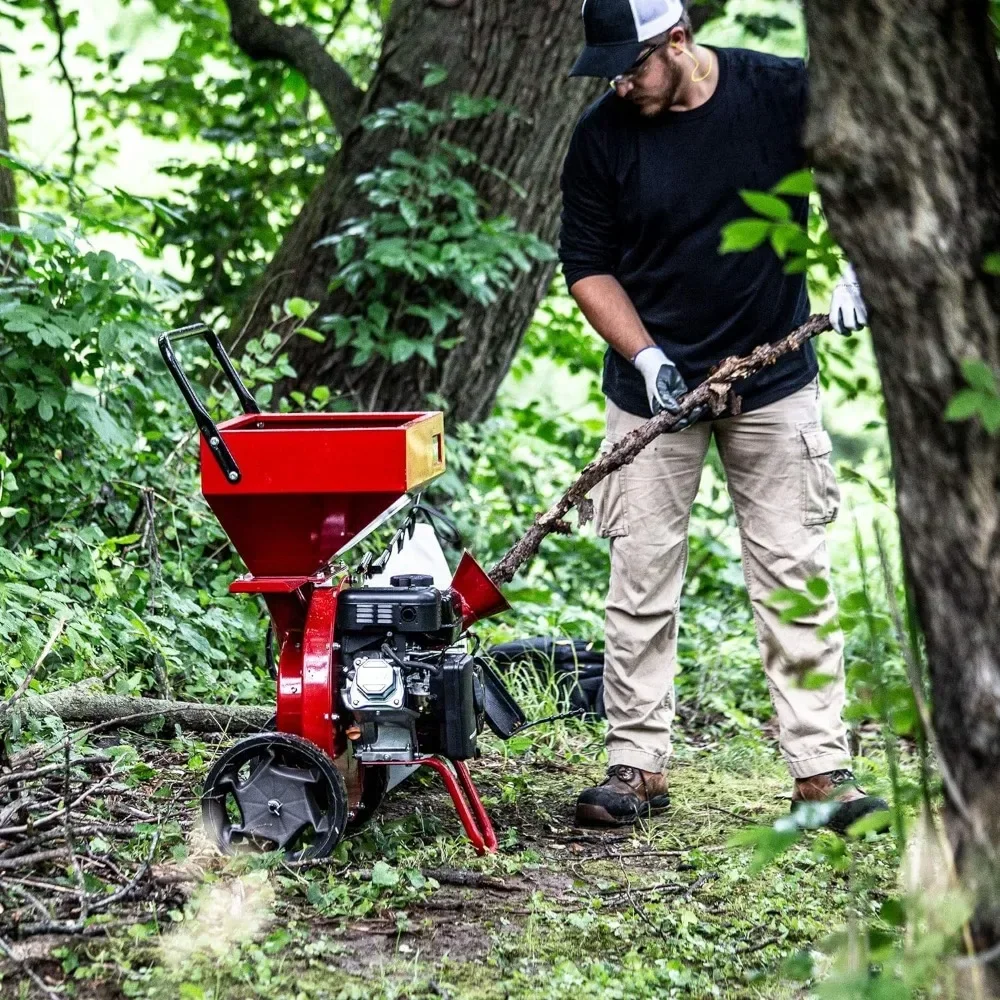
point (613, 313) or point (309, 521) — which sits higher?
point (613, 313)

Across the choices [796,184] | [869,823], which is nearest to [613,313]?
[796,184]

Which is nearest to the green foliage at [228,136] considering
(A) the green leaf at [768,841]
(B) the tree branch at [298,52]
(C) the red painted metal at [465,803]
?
(B) the tree branch at [298,52]

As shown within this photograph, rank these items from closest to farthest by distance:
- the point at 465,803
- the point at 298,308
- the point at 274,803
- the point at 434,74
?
the point at 274,803 → the point at 465,803 → the point at 298,308 → the point at 434,74

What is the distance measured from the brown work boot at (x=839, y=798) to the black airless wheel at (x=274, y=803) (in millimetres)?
1191

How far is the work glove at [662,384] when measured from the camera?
11.0ft

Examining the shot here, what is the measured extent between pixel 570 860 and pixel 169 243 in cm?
373

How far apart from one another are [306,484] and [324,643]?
348 millimetres

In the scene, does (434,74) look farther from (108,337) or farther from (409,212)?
(108,337)

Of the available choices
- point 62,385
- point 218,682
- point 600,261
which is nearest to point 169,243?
point 62,385

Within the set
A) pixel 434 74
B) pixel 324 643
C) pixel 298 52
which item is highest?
pixel 298 52

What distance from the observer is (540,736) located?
4168 mm

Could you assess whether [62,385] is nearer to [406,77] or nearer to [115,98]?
[406,77]

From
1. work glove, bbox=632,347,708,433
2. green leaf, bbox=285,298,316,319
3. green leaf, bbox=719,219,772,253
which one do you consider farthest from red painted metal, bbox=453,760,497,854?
green leaf, bbox=285,298,316,319

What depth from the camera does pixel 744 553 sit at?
362cm
